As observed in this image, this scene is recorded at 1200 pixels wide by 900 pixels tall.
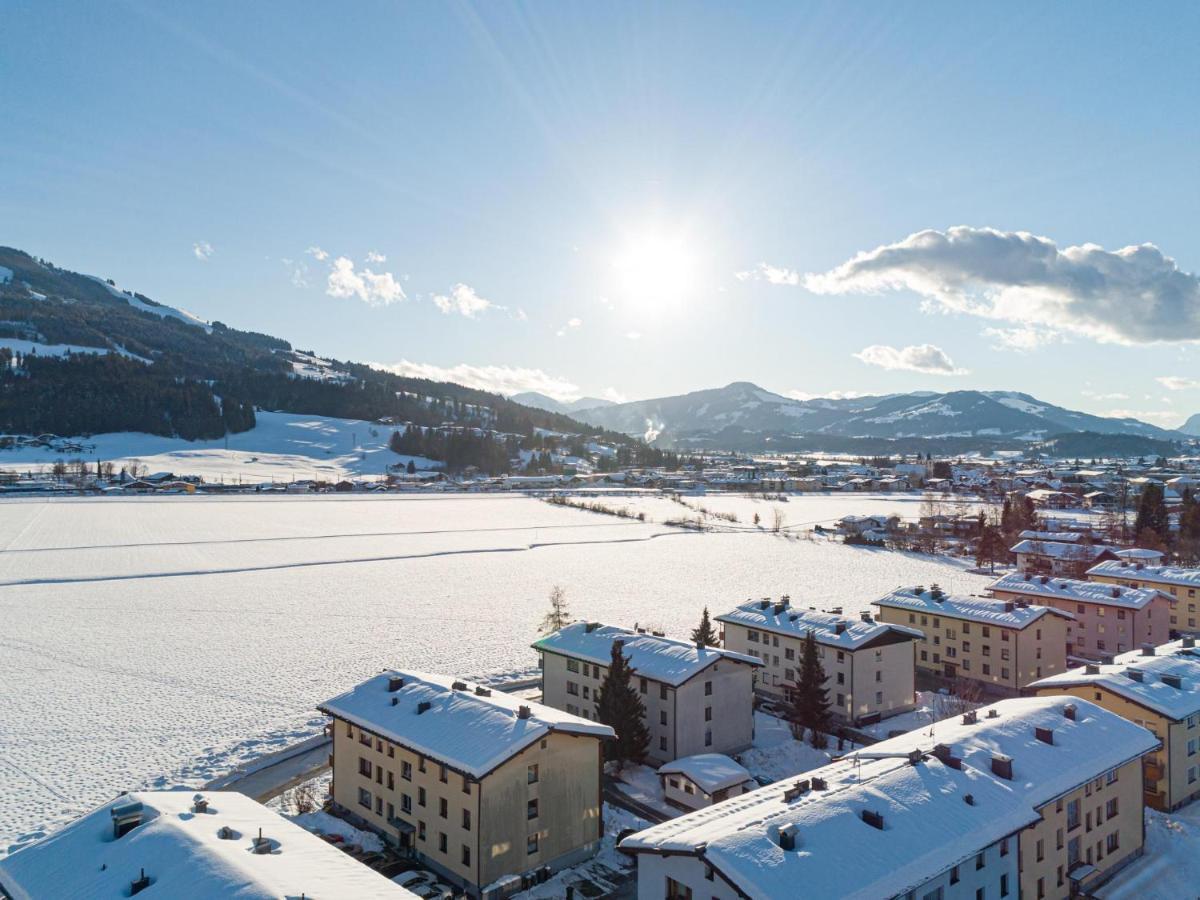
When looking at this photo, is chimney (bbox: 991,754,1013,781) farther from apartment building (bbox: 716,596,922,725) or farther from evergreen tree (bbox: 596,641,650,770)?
apartment building (bbox: 716,596,922,725)

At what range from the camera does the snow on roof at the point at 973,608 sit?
35003 millimetres

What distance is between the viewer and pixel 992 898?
15.5 m

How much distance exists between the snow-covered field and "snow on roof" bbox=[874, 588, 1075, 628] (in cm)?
1127

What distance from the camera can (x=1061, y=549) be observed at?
6456 cm

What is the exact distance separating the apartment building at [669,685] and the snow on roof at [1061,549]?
162 ft

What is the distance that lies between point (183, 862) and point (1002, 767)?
17.2 meters

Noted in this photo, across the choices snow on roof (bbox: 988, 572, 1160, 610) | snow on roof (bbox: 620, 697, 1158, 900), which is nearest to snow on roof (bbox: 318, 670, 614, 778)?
snow on roof (bbox: 620, 697, 1158, 900)

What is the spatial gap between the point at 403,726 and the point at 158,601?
40.3 meters

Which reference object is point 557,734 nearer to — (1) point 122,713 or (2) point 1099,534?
(1) point 122,713

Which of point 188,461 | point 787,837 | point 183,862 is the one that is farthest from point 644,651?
point 188,461

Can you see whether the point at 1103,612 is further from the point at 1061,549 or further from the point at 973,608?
the point at 1061,549

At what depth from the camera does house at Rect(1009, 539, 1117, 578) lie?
199ft

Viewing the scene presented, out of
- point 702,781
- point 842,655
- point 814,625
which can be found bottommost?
point 702,781

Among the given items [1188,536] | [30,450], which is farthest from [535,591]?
[30,450]
